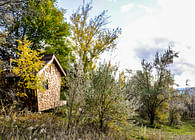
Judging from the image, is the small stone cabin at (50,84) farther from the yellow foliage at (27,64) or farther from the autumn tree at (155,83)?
the autumn tree at (155,83)

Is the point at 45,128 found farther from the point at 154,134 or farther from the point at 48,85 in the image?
the point at 48,85

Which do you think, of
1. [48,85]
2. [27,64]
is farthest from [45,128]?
[48,85]

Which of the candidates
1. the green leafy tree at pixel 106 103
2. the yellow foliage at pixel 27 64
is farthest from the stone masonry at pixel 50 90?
the green leafy tree at pixel 106 103

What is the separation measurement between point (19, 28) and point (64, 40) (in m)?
5.05

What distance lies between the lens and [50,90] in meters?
10.8

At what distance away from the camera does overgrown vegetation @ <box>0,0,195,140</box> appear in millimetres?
4652

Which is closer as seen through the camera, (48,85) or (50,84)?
(48,85)

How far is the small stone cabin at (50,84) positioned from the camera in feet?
31.0

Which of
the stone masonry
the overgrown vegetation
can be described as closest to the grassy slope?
the overgrown vegetation

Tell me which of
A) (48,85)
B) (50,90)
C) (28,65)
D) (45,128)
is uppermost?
(28,65)

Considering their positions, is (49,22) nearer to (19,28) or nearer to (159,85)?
(19,28)

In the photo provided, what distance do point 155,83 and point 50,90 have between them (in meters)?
9.06

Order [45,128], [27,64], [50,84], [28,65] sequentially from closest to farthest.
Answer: [45,128] → [27,64] → [28,65] → [50,84]

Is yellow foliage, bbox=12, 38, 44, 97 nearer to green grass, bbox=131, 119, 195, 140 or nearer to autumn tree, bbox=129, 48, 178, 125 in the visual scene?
green grass, bbox=131, 119, 195, 140
